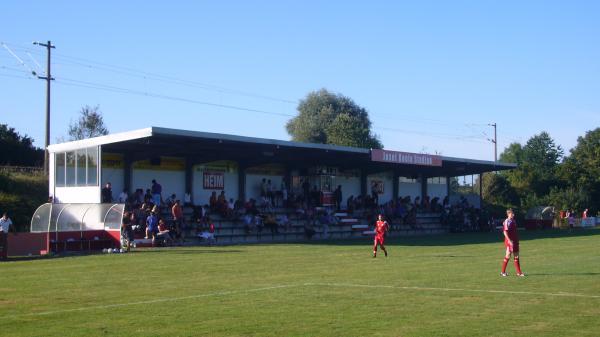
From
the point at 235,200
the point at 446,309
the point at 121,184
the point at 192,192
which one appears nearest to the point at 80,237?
the point at 121,184

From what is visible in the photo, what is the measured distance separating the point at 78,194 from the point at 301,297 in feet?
78.7

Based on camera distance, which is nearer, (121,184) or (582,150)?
(121,184)

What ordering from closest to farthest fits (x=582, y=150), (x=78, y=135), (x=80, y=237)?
(x=80, y=237) < (x=78, y=135) < (x=582, y=150)

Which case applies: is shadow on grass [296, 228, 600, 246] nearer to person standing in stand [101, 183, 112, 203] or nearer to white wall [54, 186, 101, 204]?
person standing in stand [101, 183, 112, 203]

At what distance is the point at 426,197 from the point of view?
55750 mm

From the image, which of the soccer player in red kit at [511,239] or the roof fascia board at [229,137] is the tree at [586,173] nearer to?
the roof fascia board at [229,137]

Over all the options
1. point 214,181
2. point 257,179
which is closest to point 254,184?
point 257,179

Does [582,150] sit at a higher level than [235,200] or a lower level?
higher

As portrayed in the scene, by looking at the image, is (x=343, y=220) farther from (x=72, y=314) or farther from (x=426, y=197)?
(x=72, y=314)

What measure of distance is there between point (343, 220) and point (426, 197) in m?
12.9

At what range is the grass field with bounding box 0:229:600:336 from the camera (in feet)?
35.2

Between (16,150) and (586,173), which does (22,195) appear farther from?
(586,173)

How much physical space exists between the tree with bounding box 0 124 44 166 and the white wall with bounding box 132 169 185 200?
82.2ft

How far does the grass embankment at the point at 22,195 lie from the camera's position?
124 feet
